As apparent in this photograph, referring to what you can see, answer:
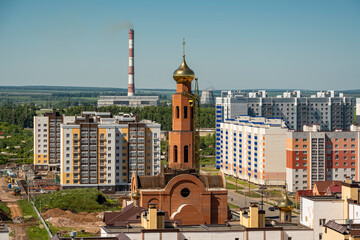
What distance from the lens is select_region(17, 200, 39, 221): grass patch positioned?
196ft

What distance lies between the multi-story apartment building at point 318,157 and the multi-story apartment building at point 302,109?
37314 millimetres

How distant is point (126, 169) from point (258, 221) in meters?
44.2

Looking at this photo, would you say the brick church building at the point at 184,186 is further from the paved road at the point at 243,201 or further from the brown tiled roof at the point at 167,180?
the paved road at the point at 243,201

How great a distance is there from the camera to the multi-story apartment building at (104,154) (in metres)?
74.2

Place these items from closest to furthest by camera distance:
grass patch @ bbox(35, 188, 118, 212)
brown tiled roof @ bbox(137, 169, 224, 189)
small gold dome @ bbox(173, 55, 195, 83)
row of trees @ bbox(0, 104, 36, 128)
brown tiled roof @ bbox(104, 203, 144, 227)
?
brown tiled roof @ bbox(104, 203, 144, 227)
brown tiled roof @ bbox(137, 169, 224, 189)
small gold dome @ bbox(173, 55, 195, 83)
grass patch @ bbox(35, 188, 118, 212)
row of trees @ bbox(0, 104, 36, 128)

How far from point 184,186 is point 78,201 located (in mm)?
23936

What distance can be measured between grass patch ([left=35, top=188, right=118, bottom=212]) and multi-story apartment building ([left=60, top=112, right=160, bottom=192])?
6849mm

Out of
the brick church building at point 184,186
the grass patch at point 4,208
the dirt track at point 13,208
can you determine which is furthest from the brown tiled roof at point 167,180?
the grass patch at point 4,208

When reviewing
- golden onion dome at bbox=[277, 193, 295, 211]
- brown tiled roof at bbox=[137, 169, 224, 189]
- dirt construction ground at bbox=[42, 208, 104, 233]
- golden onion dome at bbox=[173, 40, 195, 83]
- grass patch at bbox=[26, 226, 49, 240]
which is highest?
golden onion dome at bbox=[173, 40, 195, 83]

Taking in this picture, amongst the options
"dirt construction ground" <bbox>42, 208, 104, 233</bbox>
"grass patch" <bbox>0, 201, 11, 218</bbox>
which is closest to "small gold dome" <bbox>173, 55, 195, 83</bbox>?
"dirt construction ground" <bbox>42, 208, 104, 233</bbox>

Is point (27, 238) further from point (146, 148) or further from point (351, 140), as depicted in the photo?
point (351, 140)

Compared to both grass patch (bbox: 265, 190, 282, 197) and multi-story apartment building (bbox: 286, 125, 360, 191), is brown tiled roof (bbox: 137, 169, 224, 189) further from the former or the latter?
multi-story apartment building (bbox: 286, 125, 360, 191)

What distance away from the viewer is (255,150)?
271 feet

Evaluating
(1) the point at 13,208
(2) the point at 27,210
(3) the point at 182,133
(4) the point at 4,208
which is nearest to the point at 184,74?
(3) the point at 182,133
